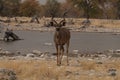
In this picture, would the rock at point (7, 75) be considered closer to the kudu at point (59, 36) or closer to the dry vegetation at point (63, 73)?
the dry vegetation at point (63, 73)

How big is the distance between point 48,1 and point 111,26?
5128 centimetres

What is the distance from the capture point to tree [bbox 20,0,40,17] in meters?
108

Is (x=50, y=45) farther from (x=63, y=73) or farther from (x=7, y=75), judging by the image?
(x=7, y=75)

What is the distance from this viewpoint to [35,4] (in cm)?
11775

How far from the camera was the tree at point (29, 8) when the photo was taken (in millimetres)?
108188

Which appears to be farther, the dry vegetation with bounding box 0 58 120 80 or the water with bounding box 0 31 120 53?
the water with bounding box 0 31 120 53

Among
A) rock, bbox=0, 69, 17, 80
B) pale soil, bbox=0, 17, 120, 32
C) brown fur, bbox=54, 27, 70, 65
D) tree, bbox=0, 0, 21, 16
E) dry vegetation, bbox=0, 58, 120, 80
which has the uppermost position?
brown fur, bbox=54, 27, 70, 65

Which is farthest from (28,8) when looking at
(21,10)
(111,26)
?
(111,26)

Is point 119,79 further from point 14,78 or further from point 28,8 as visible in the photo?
point 28,8

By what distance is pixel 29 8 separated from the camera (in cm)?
11169

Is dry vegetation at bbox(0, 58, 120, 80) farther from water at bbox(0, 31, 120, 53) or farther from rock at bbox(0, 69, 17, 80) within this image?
water at bbox(0, 31, 120, 53)

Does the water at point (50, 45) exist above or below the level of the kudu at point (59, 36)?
below

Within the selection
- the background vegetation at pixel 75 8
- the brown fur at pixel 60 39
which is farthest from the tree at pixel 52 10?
the brown fur at pixel 60 39

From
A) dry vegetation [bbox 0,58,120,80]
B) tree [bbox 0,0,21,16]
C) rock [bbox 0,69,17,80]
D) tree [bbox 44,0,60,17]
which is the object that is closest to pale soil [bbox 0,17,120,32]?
tree [bbox 44,0,60,17]
